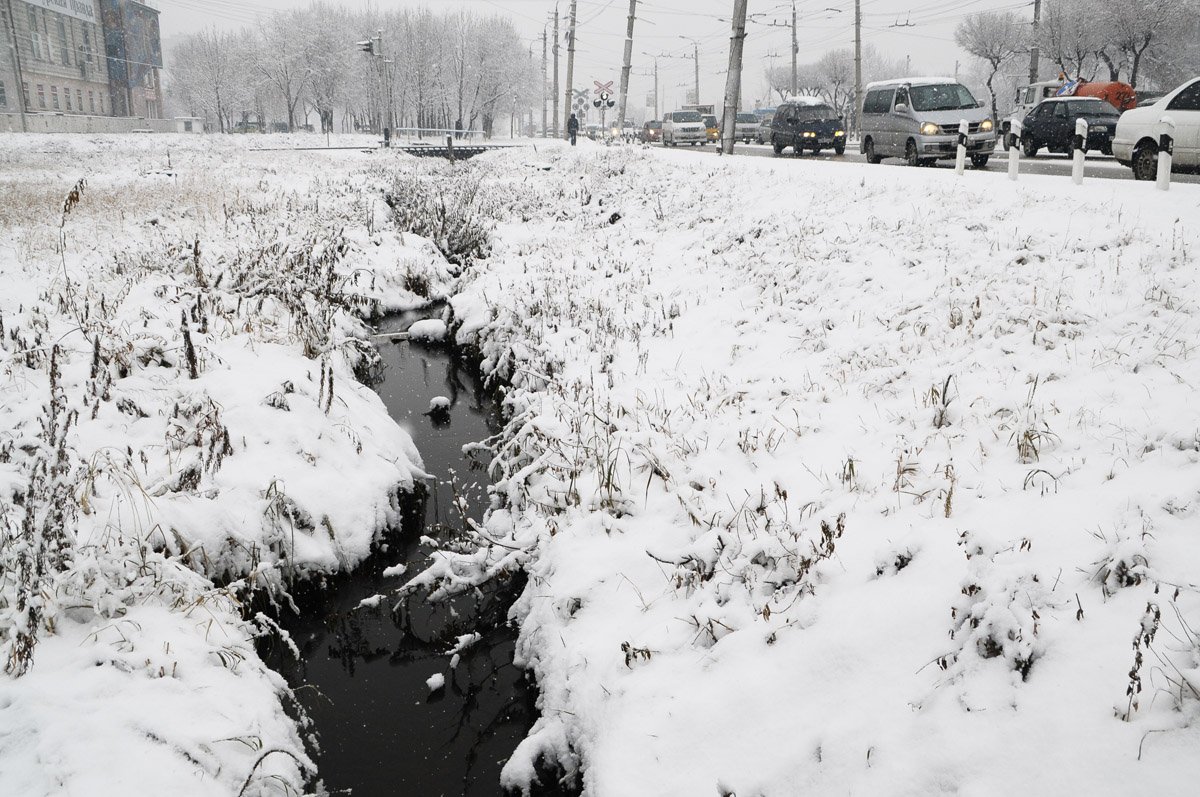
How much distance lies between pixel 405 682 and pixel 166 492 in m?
2.09

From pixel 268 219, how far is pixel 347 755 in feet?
43.1

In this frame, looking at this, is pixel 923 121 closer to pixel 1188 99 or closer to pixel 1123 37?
pixel 1188 99

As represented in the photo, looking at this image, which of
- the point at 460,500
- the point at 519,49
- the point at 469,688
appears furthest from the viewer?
the point at 519,49

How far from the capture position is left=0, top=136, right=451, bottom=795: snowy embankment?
3150mm

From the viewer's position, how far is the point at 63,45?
64375mm

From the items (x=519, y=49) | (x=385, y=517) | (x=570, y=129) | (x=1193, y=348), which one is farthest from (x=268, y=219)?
(x=519, y=49)

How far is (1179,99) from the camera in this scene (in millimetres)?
11703

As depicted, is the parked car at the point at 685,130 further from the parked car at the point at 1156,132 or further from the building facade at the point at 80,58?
the building facade at the point at 80,58

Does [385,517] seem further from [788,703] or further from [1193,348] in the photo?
[1193,348]

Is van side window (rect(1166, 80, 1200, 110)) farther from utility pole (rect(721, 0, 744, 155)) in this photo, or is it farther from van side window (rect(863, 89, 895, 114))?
utility pole (rect(721, 0, 744, 155))

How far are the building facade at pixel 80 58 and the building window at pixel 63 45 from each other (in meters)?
0.04

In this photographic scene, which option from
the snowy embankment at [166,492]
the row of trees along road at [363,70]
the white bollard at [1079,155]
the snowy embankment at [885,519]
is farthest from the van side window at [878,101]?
the row of trees along road at [363,70]

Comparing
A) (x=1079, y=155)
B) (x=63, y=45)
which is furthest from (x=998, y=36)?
(x=63, y=45)

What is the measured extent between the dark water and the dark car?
20858mm
